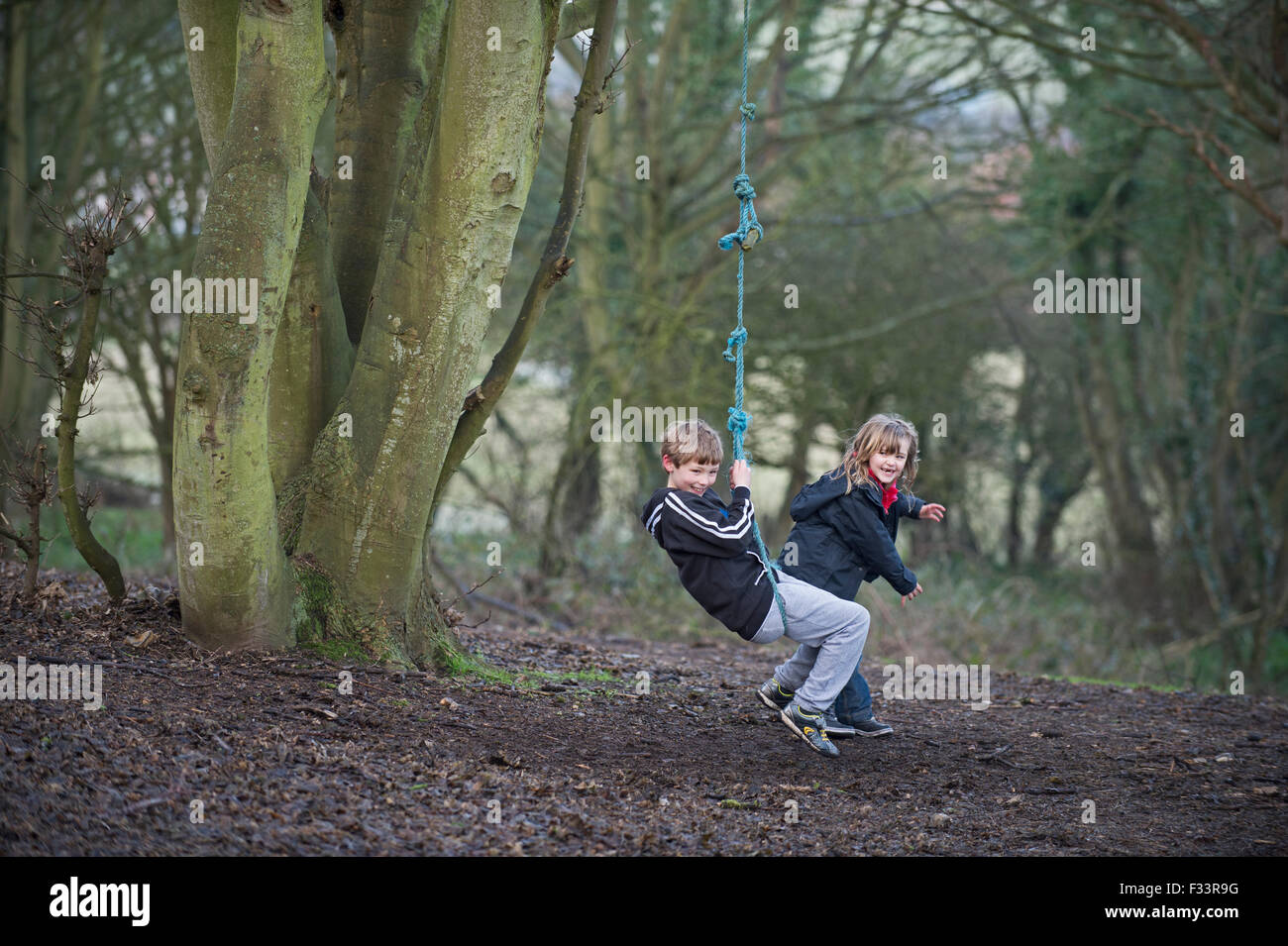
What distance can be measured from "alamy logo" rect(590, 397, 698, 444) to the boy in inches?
206

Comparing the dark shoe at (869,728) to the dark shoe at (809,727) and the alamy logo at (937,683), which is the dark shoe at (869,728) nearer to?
the dark shoe at (809,727)

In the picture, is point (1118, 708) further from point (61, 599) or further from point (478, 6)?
point (61, 599)

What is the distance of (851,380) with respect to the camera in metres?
15.4

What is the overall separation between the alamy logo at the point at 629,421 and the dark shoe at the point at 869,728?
5.01 metres

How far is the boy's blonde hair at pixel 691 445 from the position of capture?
4.52 m

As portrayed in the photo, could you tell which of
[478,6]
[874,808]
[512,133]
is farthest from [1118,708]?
[478,6]

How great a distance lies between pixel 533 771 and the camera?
3.94m

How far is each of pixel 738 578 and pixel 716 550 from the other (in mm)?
160

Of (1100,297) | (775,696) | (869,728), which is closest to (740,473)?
(775,696)

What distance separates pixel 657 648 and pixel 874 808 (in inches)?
137
